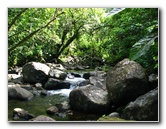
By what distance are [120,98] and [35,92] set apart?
1460 mm

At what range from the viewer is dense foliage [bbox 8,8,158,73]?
2.68m

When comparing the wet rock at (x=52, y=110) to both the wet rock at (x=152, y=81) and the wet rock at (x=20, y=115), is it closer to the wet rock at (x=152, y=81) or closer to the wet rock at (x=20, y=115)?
the wet rock at (x=20, y=115)

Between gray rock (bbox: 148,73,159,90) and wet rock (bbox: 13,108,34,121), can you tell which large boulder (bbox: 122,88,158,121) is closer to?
gray rock (bbox: 148,73,159,90)

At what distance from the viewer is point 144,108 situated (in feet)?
9.08

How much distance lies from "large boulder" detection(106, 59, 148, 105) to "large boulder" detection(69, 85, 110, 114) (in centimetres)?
18

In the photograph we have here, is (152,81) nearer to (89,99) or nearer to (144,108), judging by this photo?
(144,108)

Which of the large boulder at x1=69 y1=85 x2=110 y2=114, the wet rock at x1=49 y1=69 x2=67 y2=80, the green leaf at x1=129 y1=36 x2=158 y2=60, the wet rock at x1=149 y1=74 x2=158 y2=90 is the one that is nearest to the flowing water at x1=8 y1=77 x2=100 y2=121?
the large boulder at x1=69 y1=85 x2=110 y2=114

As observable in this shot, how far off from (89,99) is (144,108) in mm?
930

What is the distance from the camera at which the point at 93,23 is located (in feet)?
10.5

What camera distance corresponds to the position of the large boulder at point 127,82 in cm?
313

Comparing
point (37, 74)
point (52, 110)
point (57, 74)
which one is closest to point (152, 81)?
point (52, 110)

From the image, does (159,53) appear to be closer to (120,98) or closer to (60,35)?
(120,98)

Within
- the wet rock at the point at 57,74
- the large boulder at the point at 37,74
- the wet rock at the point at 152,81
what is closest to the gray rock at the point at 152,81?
the wet rock at the point at 152,81
